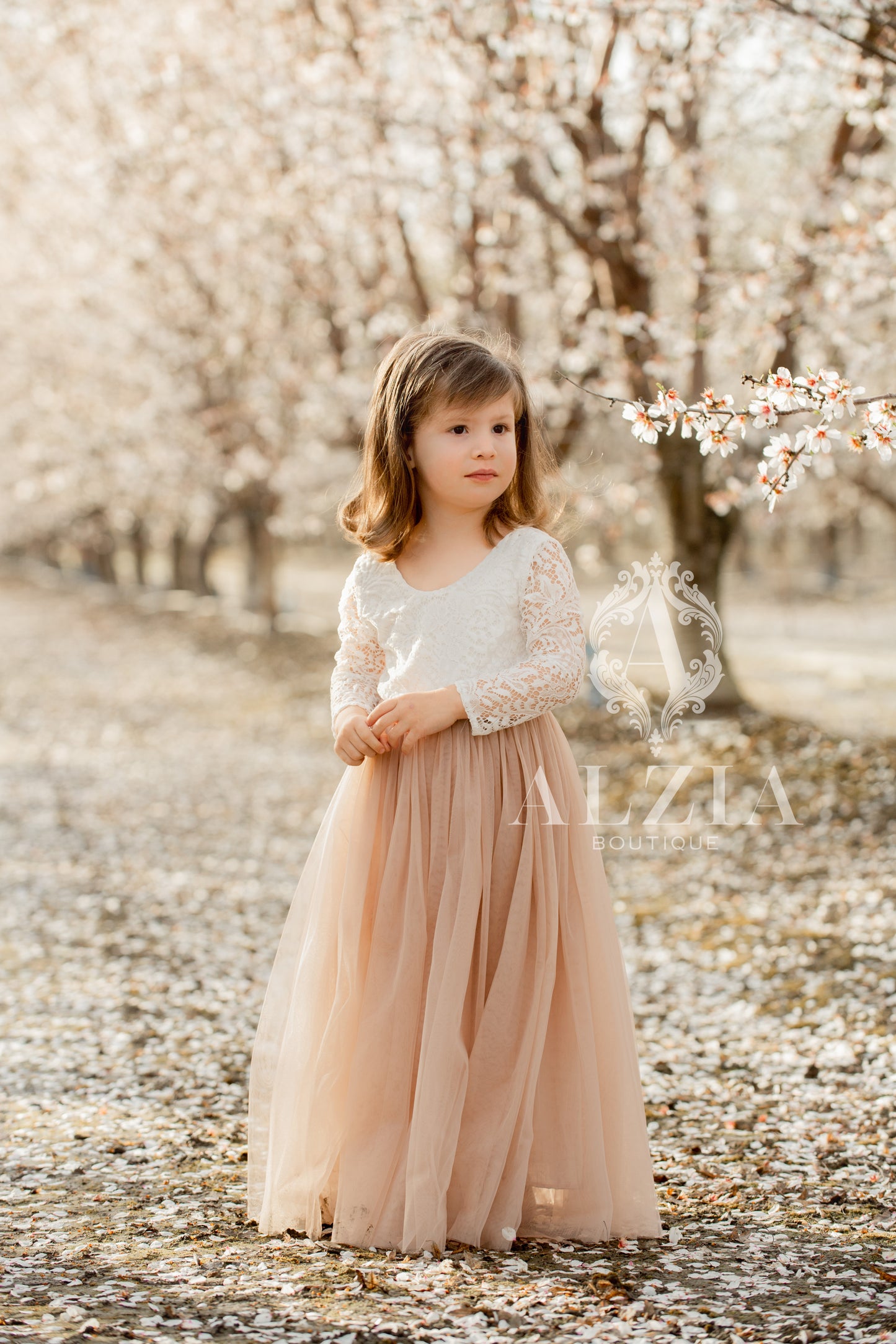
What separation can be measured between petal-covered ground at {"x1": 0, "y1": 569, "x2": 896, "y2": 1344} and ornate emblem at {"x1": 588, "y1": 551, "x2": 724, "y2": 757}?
0.86m

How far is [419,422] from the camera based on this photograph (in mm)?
2969

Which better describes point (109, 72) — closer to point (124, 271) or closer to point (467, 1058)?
point (124, 271)

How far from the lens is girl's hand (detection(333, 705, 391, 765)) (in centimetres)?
289

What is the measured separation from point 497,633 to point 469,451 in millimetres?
432

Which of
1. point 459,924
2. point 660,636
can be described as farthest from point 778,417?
point 660,636

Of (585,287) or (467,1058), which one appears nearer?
(467,1058)

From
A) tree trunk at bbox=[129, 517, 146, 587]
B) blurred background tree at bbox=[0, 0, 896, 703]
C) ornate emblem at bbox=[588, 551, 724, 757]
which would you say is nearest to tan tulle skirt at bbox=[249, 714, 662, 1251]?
blurred background tree at bbox=[0, 0, 896, 703]

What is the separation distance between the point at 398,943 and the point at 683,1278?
95 cm

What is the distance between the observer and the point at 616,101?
9688 mm

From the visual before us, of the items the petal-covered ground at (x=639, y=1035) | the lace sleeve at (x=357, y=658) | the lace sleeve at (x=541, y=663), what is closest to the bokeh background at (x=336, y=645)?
the petal-covered ground at (x=639, y=1035)

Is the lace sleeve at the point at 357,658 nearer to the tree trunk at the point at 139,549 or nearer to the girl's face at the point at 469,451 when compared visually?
the girl's face at the point at 469,451

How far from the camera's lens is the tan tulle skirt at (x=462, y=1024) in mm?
2824

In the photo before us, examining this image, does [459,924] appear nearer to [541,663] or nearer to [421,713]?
[421,713]

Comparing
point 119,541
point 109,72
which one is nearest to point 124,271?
point 109,72
